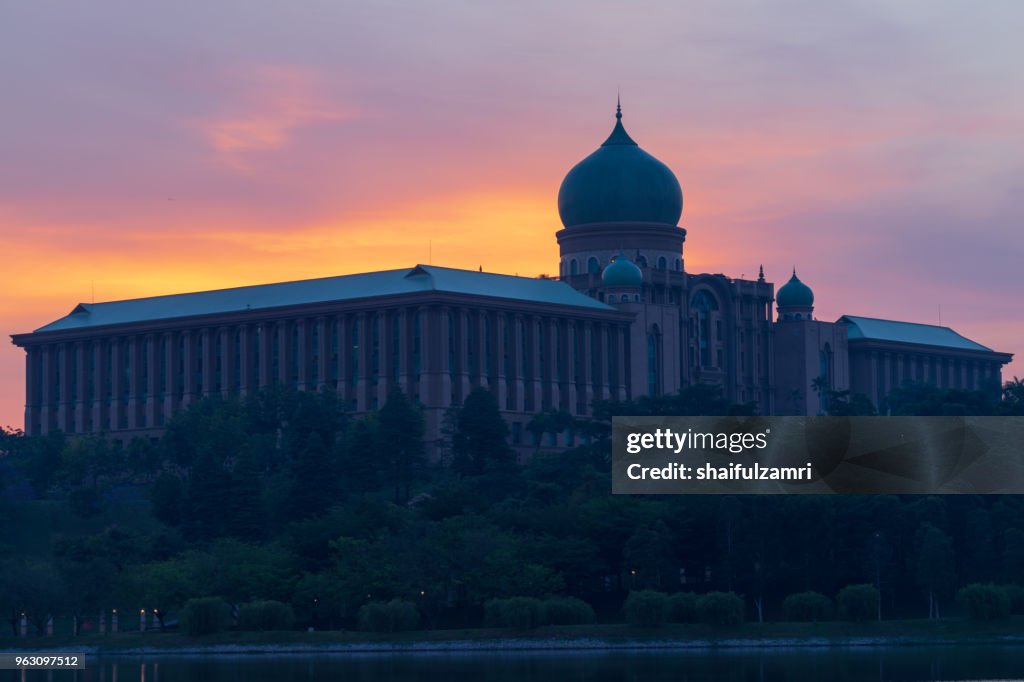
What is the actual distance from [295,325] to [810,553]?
7095 cm

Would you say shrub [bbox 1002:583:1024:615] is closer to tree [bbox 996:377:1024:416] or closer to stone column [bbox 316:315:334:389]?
tree [bbox 996:377:1024:416]

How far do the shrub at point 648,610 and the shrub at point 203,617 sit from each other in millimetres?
22558

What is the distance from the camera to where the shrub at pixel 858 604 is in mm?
126312

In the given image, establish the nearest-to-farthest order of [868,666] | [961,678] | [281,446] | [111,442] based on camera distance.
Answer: [961,678] < [868,666] < [281,446] < [111,442]

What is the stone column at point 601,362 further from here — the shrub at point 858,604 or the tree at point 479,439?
the shrub at point 858,604

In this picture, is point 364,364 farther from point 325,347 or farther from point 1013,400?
point 1013,400

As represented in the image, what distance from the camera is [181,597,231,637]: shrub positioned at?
424ft

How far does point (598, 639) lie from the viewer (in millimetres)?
125312

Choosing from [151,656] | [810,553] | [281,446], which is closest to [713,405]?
[281,446]

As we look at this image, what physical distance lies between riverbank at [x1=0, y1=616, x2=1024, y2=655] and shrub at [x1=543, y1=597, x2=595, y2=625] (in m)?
1.21

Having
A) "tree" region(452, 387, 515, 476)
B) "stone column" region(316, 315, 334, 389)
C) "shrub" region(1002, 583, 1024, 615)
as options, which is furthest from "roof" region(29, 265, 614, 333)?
"shrub" region(1002, 583, 1024, 615)

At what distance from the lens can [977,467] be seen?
378ft

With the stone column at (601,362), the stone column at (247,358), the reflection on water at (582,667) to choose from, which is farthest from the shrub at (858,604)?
the stone column at (247,358)

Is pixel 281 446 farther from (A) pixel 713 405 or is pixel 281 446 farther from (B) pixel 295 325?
(A) pixel 713 405
